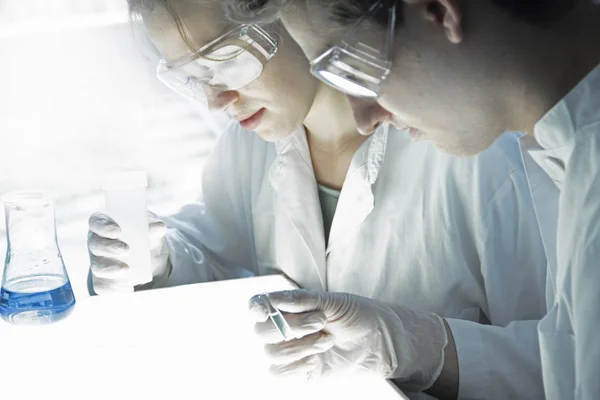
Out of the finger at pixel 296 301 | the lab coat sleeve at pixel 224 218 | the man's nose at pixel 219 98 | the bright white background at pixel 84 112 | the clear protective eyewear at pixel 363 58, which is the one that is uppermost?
the clear protective eyewear at pixel 363 58

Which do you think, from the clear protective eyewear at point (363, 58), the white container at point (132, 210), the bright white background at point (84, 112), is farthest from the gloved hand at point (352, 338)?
the bright white background at point (84, 112)

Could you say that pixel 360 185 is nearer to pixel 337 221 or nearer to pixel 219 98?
pixel 337 221

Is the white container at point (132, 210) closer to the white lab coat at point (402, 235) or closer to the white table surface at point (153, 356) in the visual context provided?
the white table surface at point (153, 356)

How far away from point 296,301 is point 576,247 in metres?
0.67

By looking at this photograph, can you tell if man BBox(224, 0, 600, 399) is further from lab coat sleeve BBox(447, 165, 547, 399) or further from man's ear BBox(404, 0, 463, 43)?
lab coat sleeve BBox(447, 165, 547, 399)

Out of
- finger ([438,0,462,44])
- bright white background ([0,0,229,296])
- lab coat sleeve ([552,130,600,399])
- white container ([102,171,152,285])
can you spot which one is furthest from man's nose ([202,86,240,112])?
bright white background ([0,0,229,296])

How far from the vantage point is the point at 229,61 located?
153cm

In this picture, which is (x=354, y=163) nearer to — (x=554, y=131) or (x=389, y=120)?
(x=389, y=120)

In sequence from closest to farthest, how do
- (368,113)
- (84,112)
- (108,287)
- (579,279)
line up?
(579,279)
(368,113)
(108,287)
(84,112)

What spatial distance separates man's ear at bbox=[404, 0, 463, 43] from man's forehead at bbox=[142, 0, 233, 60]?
52 cm

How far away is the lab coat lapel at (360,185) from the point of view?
1864 mm

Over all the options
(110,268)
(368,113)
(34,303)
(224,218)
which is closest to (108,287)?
(110,268)

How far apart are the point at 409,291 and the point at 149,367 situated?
686mm

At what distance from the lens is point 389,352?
1.59 metres
